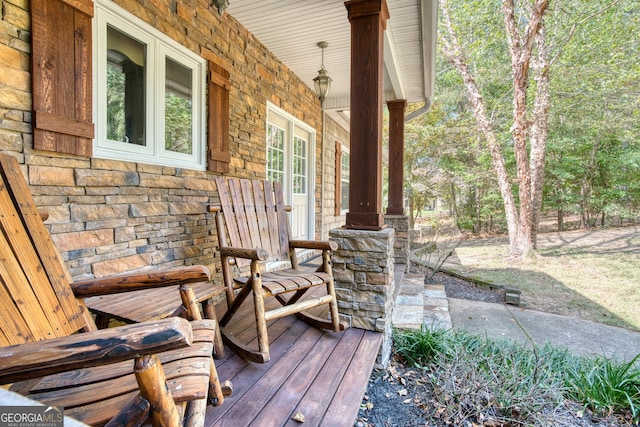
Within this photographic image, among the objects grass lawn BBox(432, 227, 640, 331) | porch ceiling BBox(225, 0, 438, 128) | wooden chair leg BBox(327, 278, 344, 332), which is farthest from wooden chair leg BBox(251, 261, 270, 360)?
grass lawn BBox(432, 227, 640, 331)

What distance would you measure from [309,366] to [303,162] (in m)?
3.83

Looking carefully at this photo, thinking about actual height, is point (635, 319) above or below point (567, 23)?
below

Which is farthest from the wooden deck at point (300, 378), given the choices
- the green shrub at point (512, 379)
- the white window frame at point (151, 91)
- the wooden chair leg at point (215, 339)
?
the white window frame at point (151, 91)

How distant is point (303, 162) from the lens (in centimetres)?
516

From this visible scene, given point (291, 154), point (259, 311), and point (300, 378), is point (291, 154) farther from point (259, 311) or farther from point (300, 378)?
point (300, 378)

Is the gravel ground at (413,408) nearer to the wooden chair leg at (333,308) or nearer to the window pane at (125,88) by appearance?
the wooden chair leg at (333,308)

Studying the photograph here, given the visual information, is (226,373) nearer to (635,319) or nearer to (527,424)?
(527,424)

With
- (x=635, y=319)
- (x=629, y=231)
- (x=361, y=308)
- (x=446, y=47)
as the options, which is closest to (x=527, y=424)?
(x=361, y=308)

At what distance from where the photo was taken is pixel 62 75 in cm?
169

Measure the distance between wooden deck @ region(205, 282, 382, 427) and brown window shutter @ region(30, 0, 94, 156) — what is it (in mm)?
1450

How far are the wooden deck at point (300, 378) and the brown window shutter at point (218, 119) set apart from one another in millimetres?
1442

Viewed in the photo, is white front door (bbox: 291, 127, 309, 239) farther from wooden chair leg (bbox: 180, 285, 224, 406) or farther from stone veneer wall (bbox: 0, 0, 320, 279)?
wooden chair leg (bbox: 180, 285, 224, 406)

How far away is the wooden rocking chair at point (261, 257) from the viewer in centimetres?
173

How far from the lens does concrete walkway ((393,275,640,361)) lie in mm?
2660
